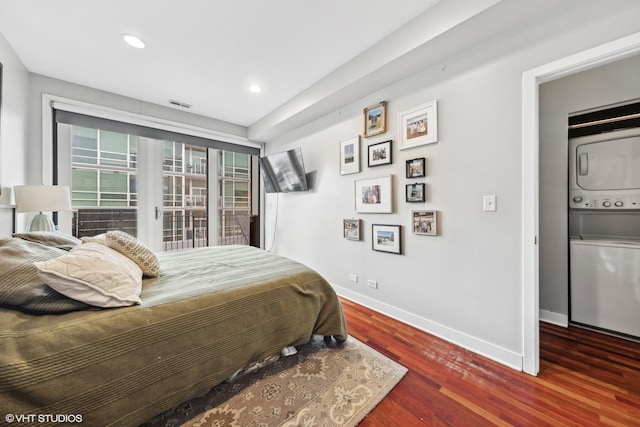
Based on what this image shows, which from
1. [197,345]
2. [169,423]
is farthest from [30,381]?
[169,423]

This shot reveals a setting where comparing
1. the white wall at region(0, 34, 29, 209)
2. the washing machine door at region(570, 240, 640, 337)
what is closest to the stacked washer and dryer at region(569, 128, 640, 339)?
the washing machine door at region(570, 240, 640, 337)

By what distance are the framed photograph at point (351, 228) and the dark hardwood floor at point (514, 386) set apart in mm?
1095

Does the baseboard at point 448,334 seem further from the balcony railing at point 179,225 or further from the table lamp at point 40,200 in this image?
the table lamp at point 40,200

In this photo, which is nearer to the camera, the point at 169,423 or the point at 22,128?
the point at 169,423

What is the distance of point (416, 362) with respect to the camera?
1.77 meters

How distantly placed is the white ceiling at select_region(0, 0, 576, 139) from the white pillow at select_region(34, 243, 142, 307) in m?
1.80

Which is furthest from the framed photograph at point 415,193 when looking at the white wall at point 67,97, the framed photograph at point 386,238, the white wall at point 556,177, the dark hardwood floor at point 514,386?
the white wall at point 67,97

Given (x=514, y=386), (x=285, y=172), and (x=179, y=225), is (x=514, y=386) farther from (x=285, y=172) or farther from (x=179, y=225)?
(x=179, y=225)

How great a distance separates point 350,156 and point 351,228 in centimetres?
85

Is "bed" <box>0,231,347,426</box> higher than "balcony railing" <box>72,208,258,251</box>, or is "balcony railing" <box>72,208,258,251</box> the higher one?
"balcony railing" <box>72,208,258,251</box>

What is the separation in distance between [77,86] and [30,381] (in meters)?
3.33

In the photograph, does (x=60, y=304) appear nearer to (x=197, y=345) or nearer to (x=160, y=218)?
(x=197, y=345)

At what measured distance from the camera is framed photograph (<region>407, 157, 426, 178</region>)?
7.21 feet

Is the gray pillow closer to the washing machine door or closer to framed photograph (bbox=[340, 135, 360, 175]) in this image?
framed photograph (bbox=[340, 135, 360, 175])
